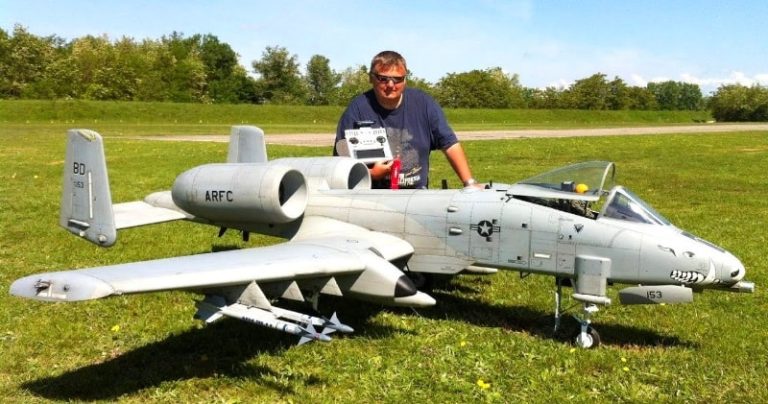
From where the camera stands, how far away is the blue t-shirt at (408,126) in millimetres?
9688

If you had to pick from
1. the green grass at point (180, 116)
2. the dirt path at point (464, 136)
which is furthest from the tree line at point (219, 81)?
the dirt path at point (464, 136)

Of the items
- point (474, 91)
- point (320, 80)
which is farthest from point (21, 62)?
point (474, 91)

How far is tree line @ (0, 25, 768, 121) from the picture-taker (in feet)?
269

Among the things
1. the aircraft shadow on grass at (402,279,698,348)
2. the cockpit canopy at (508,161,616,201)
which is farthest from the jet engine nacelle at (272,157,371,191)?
the cockpit canopy at (508,161,616,201)

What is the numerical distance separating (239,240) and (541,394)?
8367 mm

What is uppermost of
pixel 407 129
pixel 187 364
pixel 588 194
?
pixel 407 129

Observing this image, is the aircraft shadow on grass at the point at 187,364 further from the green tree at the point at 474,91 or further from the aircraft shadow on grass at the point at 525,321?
the green tree at the point at 474,91

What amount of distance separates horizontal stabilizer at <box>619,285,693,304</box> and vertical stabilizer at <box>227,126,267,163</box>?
622cm

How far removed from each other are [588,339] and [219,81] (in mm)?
107085

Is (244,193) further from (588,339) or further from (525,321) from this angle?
(588,339)

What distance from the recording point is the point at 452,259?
7.89 metres

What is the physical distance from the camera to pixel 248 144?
35.0ft

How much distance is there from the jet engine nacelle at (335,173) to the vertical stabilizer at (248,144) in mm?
1352

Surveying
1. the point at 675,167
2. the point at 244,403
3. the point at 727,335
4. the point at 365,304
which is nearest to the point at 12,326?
the point at 244,403
